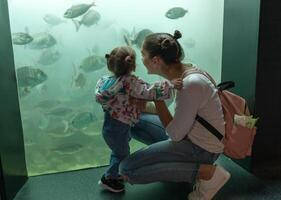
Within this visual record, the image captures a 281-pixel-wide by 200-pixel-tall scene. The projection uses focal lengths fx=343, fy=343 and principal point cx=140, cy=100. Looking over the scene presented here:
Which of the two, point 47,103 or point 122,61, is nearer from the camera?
point 122,61

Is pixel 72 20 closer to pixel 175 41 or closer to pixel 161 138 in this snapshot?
pixel 175 41

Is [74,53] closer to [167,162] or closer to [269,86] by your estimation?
[167,162]

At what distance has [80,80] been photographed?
215cm

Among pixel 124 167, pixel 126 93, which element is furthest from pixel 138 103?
pixel 124 167

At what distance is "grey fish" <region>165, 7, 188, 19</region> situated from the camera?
2.22m

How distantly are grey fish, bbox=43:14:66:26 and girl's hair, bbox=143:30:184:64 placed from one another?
613mm

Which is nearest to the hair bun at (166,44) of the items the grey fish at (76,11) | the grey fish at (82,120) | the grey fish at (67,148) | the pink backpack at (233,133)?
the pink backpack at (233,133)

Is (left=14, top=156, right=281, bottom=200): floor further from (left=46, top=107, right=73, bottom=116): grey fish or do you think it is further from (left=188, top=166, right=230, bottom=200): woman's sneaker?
(left=46, top=107, right=73, bottom=116): grey fish

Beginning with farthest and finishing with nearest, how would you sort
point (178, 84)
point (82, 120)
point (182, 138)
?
point (82, 120) < point (182, 138) < point (178, 84)

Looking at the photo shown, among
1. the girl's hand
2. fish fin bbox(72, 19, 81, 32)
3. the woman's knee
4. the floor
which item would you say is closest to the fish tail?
fish fin bbox(72, 19, 81, 32)

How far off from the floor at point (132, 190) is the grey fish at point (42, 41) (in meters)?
0.82

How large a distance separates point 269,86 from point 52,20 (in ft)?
4.48

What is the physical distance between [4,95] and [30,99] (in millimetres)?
259

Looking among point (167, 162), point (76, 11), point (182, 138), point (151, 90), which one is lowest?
point (167, 162)
